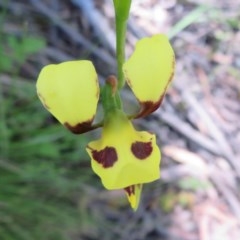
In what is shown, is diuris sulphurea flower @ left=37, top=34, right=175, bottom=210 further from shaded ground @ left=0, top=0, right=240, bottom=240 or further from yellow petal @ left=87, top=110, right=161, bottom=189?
shaded ground @ left=0, top=0, right=240, bottom=240

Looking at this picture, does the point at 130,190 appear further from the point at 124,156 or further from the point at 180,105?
the point at 180,105

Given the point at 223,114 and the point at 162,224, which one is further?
the point at 223,114

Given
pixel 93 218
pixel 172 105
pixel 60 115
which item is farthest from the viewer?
pixel 172 105

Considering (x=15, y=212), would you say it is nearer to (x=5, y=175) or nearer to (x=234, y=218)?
(x=5, y=175)

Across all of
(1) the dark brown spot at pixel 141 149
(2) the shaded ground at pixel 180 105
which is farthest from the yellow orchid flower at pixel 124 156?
(2) the shaded ground at pixel 180 105

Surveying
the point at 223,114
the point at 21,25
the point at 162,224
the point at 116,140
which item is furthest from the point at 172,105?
the point at 116,140

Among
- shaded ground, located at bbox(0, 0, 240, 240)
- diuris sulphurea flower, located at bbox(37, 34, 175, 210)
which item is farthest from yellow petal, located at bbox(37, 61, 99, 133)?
shaded ground, located at bbox(0, 0, 240, 240)

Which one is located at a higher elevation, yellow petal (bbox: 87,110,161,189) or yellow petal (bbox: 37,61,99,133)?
yellow petal (bbox: 37,61,99,133)
